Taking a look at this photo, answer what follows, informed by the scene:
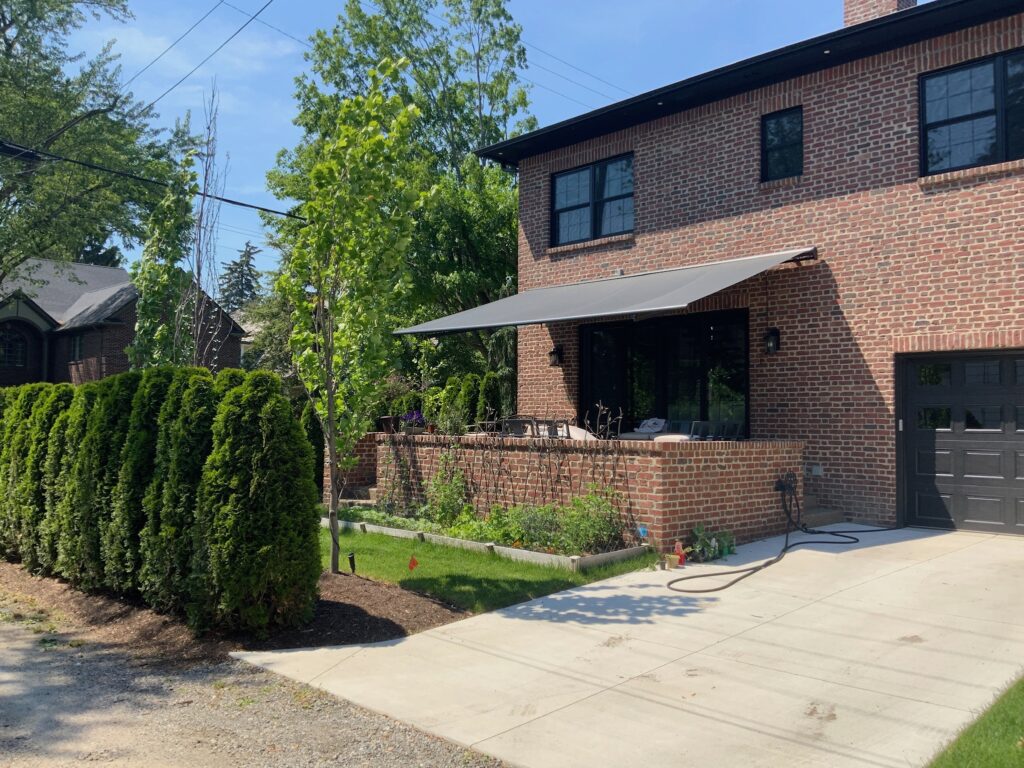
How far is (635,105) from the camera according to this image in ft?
44.8

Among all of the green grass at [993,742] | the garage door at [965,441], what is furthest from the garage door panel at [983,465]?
the green grass at [993,742]

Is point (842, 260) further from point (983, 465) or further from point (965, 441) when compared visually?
point (983, 465)

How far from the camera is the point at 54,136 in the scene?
2491 centimetres

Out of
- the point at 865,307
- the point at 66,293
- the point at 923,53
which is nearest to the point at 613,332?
the point at 865,307

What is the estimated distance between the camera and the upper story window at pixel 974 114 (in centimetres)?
1008

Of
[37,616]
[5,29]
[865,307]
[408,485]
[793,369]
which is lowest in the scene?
[37,616]

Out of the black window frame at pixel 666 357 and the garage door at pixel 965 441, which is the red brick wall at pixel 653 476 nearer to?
the garage door at pixel 965 441

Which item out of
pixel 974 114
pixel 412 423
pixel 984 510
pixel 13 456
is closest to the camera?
pixel 984 510

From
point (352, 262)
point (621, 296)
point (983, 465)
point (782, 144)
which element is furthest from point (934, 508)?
point (352, 262)

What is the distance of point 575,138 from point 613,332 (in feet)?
12.3

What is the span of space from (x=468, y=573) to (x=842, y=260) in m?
7.00

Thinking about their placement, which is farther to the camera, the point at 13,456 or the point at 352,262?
the point at 13,456

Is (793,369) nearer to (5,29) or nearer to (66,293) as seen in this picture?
(5,29)

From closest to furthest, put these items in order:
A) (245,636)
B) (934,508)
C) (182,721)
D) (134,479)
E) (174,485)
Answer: (182,721)
(245,636)
(174,485)
(134,479)
(934,508)
